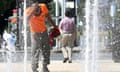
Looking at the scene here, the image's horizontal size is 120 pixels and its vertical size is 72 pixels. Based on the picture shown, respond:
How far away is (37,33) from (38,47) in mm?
279

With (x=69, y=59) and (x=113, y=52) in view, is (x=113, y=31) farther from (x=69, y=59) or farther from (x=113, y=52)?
(x=69, y=59)

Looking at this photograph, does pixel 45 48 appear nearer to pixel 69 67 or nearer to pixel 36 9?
pixel 36 9

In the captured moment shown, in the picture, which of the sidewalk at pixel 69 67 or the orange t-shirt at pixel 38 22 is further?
the orange t-shirt at pixel 38 22

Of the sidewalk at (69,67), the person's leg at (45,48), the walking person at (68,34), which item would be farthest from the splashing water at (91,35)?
the walking person at (68,34)

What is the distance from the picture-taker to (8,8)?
38.2 metres

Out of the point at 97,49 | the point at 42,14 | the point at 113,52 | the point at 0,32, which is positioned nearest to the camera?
the point at 97,49

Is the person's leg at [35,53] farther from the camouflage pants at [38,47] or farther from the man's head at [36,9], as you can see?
the man's head at [36,9]

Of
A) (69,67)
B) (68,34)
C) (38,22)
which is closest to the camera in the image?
(38,22)

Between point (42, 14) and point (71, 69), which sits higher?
point (42, 14)

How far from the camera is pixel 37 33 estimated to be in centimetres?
1034

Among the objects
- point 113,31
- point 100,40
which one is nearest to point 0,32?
point 113,31

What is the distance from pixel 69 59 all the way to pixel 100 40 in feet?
18.8

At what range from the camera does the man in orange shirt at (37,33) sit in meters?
10.3

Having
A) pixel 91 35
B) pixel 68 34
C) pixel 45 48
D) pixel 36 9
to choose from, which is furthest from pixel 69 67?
pixel 91 35
